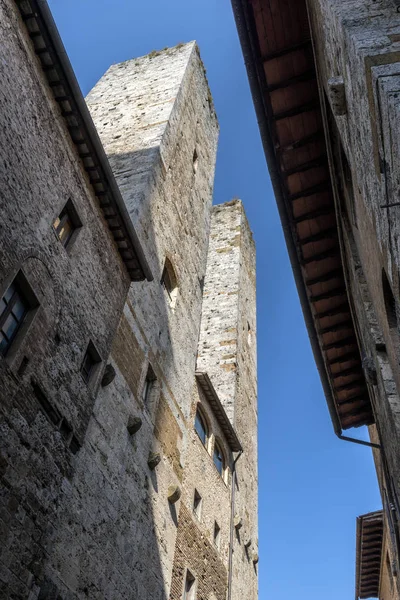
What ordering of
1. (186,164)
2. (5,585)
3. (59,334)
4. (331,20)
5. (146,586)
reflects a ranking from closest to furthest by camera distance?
(5,585) → (331,20) → (59,334) → (146,586) → (186,164)

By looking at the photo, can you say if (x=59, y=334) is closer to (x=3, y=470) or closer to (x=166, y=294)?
(x=3, y=470)

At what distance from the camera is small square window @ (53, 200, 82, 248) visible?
6875mm

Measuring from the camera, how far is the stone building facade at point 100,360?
5.76m

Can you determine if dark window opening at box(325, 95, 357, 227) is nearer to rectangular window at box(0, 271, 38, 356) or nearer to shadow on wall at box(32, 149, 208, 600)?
shadow on wall at box(32, 149, 208, 600)

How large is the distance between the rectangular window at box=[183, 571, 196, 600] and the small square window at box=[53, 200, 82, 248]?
6.65 m

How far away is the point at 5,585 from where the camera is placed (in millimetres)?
5000

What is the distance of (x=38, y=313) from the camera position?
6.06 m

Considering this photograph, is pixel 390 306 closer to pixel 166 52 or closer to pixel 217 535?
pixel 217 535

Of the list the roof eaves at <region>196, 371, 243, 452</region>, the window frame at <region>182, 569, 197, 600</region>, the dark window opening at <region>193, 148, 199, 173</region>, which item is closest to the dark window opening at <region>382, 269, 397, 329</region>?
the window frame at <region>182, 569, 197, 600</region>

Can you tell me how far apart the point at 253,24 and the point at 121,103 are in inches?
309

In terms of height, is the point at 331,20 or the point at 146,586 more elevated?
the point at 331,20

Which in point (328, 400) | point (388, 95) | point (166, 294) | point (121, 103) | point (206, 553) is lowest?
point (388, 95)

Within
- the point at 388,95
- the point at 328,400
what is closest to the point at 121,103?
the point at 328,400

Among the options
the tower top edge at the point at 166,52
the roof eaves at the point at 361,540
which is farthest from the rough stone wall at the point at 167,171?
the roof eaves at the point at 361,540
